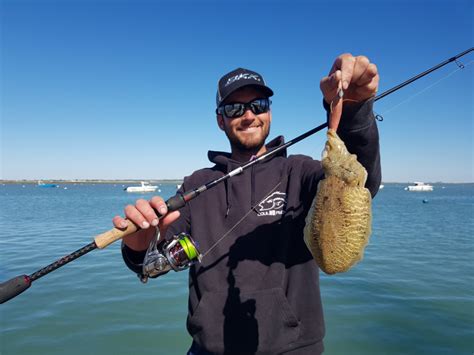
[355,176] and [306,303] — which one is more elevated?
[355,176]

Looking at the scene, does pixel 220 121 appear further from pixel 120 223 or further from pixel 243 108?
pixel 120 223

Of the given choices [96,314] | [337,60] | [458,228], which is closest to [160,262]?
[337,60]

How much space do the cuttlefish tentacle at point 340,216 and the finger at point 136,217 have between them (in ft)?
4.04

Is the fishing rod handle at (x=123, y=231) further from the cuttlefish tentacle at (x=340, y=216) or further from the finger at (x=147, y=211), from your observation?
the cuttlefish tentacle at (x=340, y=216)

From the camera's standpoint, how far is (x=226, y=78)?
351 cm

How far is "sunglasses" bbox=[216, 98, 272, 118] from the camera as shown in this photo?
134 inches

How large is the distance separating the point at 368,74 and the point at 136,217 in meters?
2.00

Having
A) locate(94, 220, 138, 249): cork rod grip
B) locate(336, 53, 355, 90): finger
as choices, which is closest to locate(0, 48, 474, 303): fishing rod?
locate(94, 220, 138, 249): cork rod grip

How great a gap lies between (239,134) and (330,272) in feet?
5.47

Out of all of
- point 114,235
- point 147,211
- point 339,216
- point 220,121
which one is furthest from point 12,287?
point 339,216

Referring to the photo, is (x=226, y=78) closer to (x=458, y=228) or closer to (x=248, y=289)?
(x=248, y=289)

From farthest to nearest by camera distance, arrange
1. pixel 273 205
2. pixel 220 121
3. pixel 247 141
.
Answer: pixel 220 121 < pixel 247 141 < pixel 273 205

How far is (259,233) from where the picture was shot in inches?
118

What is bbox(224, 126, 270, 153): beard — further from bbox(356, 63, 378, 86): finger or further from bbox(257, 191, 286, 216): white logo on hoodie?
bbox(356, 63, 378, 86): finger
